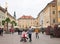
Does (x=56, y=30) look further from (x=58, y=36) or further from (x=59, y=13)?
(x=59, y=13)

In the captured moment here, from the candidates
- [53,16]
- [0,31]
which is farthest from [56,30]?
[53,16]

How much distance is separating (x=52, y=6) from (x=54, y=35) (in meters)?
63.8

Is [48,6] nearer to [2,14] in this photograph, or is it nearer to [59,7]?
[2,14]

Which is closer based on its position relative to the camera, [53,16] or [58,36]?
[58,36]

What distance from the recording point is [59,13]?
7675 cm

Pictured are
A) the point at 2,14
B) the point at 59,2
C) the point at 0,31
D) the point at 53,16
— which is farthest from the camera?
the point at 2,14

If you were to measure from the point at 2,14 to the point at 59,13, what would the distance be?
200ft

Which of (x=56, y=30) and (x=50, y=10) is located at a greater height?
(x=50, y=10)

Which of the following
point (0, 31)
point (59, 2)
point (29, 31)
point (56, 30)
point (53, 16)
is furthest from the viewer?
point (53, 16)

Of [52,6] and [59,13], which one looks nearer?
[59,13]

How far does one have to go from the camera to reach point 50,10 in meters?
112

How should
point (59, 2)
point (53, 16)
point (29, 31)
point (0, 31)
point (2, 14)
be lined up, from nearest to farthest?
point (29, 31) → point (0, 31) → point (59, 2) → point (53, 16) → point (2, 14)

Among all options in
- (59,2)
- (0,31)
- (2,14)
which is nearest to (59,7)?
(59,2)

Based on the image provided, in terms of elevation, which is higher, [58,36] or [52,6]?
[52,6]
